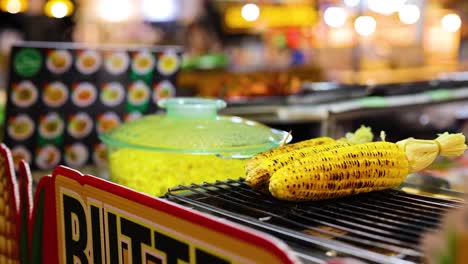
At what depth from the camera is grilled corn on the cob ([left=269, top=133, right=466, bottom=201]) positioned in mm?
1103

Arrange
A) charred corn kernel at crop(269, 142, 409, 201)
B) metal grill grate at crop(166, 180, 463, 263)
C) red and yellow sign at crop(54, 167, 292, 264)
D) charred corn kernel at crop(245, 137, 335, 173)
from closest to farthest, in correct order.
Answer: red and yellow sign at crop(54, 167, 292, 264), metal grill grate at crop(166, 180, 463, 263), charred corn kernel at crop(269, 142, 409, 201), charred corn kernel at crop(245, 137, 335, 173)

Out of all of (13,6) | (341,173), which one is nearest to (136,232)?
(341,173)

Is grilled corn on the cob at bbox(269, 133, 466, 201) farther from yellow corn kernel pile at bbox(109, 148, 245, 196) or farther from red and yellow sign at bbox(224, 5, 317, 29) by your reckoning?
red and yellow sign at bbox(224, 5, 317, 29)

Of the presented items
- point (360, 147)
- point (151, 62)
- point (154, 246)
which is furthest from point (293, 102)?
point (154, 246)

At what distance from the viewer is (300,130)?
3.91m

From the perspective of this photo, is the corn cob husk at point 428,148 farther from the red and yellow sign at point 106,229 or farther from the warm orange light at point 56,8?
the warm orange light at point 56,8

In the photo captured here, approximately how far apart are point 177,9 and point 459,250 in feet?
30.3

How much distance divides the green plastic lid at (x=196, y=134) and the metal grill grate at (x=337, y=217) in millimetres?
191

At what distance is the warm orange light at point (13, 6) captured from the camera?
7.92 m

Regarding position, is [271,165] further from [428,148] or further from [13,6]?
[13,6]

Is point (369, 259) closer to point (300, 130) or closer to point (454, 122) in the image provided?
point (300, 130)

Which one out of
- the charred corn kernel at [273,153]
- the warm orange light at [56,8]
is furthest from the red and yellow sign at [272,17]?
the charred corn kernel at [273,153]

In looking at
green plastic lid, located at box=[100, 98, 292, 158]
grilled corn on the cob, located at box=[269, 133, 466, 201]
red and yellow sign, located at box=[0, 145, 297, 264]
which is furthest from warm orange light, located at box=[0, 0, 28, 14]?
grilled corn on the cob, located at box=[269, 133, 466, 201]

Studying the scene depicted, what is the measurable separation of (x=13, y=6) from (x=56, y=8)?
583mm
